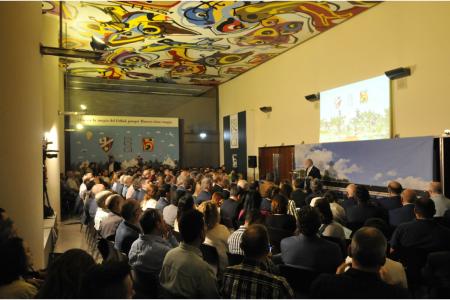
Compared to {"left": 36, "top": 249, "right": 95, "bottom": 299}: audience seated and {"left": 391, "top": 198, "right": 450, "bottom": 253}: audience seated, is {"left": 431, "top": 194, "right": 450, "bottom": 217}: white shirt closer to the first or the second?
{"left": 391, "top": 198, "right": 450, "bottom": 253}: audience seated

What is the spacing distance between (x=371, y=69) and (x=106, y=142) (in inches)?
444

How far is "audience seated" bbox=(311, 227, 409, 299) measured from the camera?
1.63m

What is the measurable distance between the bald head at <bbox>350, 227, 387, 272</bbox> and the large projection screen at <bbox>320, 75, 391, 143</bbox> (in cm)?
674

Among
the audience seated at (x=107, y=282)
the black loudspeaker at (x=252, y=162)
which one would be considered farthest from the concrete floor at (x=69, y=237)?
the black loudspeaker at (x=252, y=162)

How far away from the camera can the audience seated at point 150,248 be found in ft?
9.11

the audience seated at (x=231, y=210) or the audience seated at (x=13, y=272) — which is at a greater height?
the audience seated at (x=13, y=272)

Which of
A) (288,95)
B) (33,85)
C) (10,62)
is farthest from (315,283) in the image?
(288,95)

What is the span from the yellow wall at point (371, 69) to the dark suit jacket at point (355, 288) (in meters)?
6.23

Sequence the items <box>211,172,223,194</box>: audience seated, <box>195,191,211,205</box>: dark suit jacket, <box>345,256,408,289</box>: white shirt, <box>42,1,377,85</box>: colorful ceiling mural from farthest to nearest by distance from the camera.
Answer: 1. <box>42,1,377,85</box>: colorful ceiling mural
2. <box>211,172,223,194</box>: audience seated
3. <box>195,191,211,205</box>: dark suit jacket
4. <box>345,256,408,289</box>: white shirt

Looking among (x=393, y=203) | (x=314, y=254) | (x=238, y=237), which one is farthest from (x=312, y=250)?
(x=393, y=203)

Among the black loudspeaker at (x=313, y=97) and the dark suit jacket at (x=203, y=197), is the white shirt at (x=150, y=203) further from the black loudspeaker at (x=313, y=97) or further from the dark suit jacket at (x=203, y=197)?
the black loudspeaker at (x=313, y=97)

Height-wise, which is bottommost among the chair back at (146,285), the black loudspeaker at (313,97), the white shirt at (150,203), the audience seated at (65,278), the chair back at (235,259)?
the chair back at (146,285)

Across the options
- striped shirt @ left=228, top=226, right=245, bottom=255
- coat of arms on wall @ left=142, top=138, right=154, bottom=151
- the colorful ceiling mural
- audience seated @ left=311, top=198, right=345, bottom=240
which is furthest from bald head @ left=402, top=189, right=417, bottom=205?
coat of arms on wall @ left=142, top=138, right=154, bottom=151

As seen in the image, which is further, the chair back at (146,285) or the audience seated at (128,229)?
the audience seated at (128,229)
